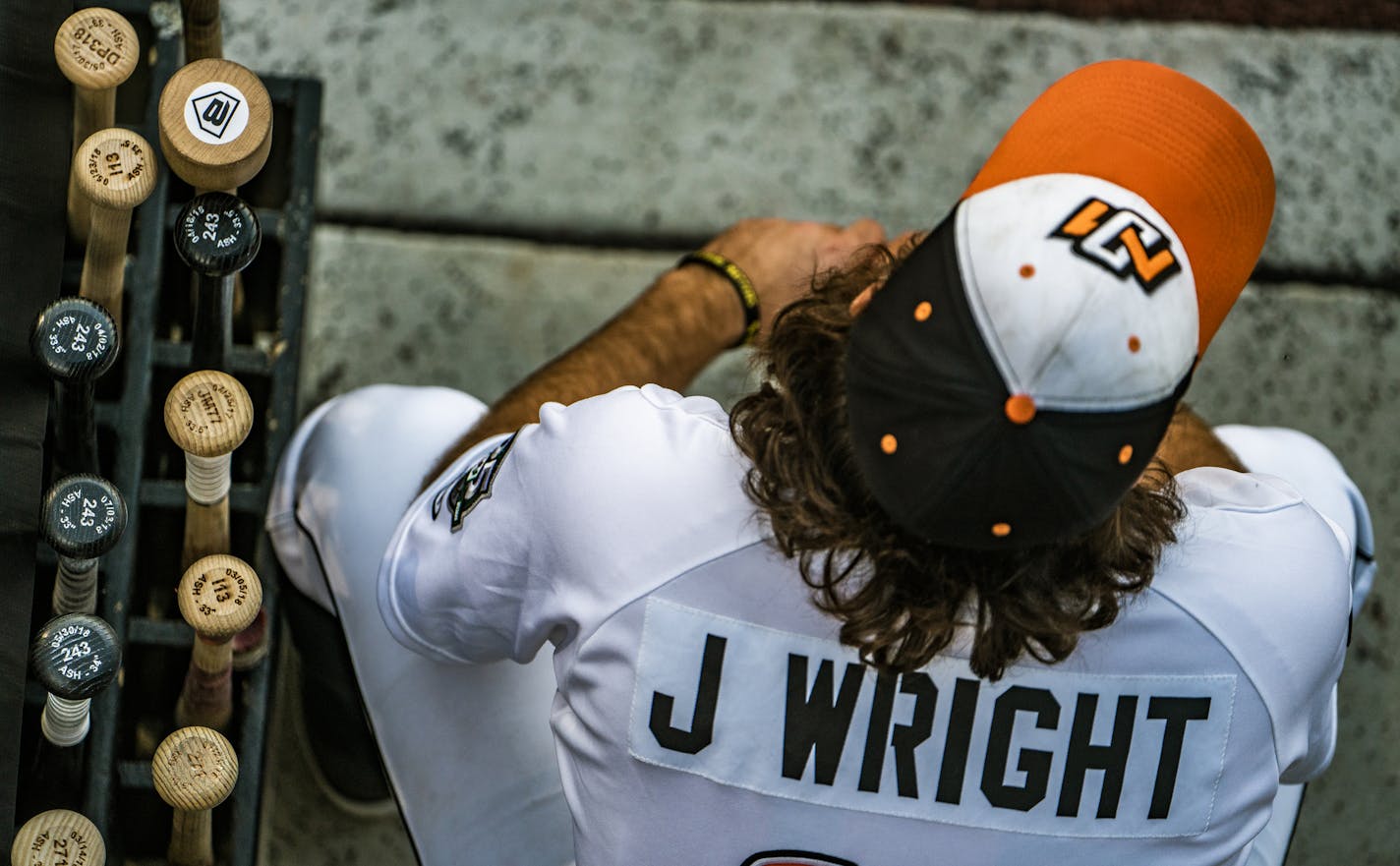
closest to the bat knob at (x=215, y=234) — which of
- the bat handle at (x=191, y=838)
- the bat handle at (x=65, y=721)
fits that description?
the bat handle at (x=65, y=721)

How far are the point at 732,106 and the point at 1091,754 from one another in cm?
130

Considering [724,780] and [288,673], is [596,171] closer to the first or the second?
[288,673]

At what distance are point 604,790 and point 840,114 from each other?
129 cm

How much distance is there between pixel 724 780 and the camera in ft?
3.34

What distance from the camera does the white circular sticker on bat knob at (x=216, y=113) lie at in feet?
3.64

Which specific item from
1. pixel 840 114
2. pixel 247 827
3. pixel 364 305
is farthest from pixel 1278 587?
pixel 364 305

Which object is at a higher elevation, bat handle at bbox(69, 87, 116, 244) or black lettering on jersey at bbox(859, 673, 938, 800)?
bat handle at bbox(69, 87, 116, 244)

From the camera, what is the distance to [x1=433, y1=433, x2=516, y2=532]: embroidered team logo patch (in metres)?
1.11

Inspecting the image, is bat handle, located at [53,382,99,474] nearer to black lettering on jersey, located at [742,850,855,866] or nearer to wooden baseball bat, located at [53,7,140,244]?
wooden baseball bat, located at [53,7,140,244]

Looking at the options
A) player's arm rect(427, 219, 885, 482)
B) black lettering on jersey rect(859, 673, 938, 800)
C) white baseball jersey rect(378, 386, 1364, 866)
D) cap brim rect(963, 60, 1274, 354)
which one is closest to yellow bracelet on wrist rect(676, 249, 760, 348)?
player's arm rect(427, 219, 885, 482)

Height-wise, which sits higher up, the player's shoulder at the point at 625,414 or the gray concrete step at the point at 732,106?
the gray concrete step at the point at 732,106

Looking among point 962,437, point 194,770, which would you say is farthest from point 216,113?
point 962,437

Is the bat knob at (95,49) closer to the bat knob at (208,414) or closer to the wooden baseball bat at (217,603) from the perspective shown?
the bat knob at (208,414)

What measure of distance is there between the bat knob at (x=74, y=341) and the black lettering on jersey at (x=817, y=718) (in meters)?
0.60
